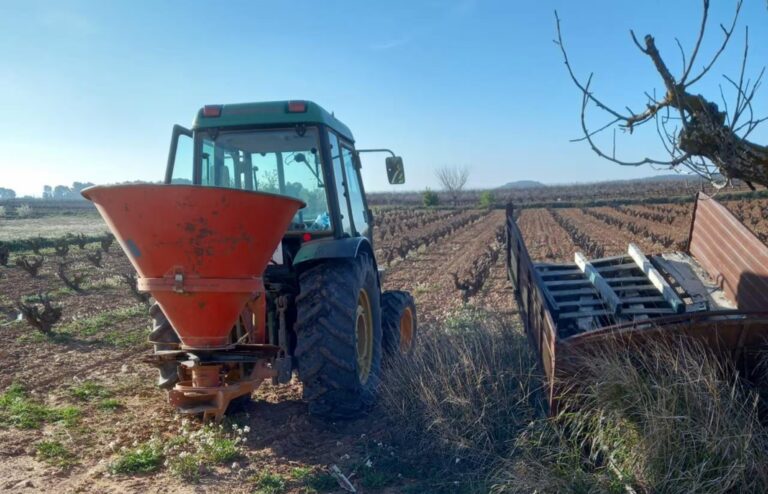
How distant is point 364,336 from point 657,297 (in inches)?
105

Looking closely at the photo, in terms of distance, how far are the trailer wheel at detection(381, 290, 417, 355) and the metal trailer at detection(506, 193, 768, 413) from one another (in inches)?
46.5

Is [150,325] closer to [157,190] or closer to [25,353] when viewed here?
[25,353]

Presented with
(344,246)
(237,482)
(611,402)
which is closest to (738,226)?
(611,402)

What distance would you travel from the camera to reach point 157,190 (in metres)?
3.48

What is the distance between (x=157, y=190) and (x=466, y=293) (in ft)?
24.4

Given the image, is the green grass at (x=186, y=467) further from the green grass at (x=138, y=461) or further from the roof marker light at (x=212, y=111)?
the roof marker light at (x=212, y=111)

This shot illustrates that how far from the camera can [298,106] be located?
488cm

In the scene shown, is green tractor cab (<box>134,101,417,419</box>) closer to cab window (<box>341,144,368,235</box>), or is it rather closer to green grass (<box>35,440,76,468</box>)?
cab window (<box>341,144,368,235</box>)

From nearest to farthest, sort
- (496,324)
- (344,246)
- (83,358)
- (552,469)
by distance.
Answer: (552,469) < (344,246) < (496,324) < (83,358)

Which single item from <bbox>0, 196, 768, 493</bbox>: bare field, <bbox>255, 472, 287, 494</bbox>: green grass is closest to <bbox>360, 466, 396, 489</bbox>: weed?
<bbox>0, 196, 768, 493</bbox>: bare field

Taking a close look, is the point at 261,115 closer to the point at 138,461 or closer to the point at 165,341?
the point at 165,341

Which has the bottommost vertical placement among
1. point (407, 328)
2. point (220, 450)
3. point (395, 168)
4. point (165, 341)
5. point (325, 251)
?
point (220, 450)

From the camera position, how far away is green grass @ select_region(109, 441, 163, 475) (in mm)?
3982

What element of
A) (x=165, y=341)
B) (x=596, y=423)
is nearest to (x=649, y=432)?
(x=596, y=423)
